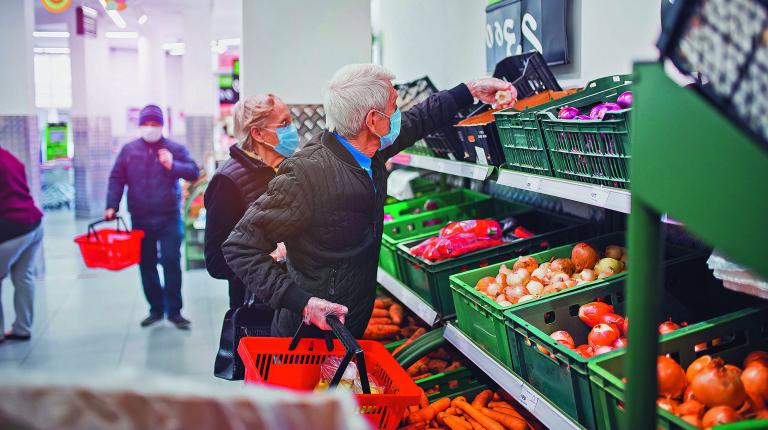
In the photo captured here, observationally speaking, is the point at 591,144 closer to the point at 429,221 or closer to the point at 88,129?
the point at 429,221

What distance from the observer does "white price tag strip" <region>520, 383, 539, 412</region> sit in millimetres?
2104

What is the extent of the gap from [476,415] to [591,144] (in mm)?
1177

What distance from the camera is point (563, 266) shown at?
272cm

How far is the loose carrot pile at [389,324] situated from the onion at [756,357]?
2.04 meters

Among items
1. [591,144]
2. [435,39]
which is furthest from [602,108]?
[435,39]

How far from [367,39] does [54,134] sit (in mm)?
12278

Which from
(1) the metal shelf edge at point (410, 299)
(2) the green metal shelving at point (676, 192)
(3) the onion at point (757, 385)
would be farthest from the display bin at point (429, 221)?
(2) the green metal shelving at point (676, 192)

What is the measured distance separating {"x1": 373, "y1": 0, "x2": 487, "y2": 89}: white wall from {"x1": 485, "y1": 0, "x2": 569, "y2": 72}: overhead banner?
29 centimetres

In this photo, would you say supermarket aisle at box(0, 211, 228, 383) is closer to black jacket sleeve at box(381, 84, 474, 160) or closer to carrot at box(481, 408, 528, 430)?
black jacket sleeve at box(381, 84, 474, 160)

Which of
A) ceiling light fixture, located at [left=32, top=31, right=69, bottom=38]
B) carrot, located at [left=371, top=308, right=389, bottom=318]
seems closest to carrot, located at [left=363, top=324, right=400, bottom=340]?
carrot, located at [left=371, top=308, right=389, bottom=318]

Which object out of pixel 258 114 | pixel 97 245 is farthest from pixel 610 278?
pixel 97 245

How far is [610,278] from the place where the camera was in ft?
7.75

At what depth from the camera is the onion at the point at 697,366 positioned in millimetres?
1729

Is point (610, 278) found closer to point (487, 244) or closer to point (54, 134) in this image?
point (487, 244)
